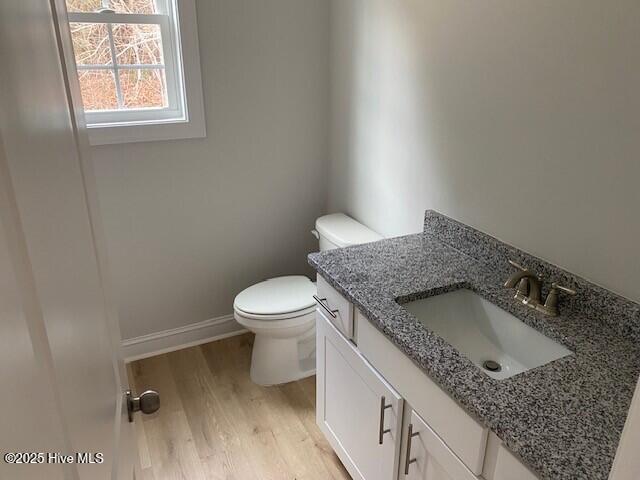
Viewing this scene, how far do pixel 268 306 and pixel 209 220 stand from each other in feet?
1.97

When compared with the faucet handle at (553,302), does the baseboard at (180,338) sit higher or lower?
lower

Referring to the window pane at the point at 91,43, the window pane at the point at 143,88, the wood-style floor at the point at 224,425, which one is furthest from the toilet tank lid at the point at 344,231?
the window pane at the point at 91,43

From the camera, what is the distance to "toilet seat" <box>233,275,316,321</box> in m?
2.32

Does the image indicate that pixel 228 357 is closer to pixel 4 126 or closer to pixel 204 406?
pixel 204 406

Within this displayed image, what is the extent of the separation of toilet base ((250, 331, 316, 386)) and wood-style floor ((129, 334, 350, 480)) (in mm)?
38

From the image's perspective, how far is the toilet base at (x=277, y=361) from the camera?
2.47 m

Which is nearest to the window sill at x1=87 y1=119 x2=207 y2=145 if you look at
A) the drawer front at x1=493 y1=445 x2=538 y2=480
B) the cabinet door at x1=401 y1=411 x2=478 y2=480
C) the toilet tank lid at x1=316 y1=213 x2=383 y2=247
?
the toilet tank lid at x1=316 y1=213 x2=383 y2=247

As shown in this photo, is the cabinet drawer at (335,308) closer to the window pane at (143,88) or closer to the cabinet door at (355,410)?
the cabinet door at (355,410)

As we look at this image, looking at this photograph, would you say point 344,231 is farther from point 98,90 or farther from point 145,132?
point 98,90

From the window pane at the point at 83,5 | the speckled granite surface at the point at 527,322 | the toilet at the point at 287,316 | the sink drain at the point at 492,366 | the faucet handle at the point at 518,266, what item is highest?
the window pane at the point at 83,5

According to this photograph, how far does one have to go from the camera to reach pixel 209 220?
265 centimetres

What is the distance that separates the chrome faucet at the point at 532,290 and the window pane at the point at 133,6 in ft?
6.19

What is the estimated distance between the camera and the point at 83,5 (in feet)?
7.13

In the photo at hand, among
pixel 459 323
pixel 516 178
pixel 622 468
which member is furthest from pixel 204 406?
pixel 622 468
